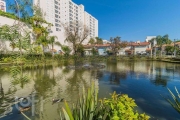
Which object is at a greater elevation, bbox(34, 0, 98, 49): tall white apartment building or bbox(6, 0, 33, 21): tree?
bbox(34, 0, 98, 49): tall white apartment building

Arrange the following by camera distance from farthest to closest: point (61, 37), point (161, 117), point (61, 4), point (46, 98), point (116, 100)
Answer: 1. point (61, 4)
2. point (61, 37)
3. point (46, 98)
4. point (161, 117)
5. point (116, 100)

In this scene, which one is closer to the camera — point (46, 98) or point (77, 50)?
point (46, 98)

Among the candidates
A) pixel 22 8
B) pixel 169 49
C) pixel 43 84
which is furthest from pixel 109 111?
pixel 169 49

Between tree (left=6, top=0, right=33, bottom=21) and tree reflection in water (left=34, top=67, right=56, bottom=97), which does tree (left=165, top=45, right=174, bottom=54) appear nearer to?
tree reflection in water (left=34, top=67, right=56, bottom=97)

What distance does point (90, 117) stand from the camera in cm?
218

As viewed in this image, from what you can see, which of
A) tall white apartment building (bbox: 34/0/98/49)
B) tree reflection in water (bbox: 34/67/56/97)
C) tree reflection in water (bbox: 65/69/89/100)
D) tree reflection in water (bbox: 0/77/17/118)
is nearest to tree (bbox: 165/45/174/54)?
tall white apartment building (bbox: 34/0/98/49)

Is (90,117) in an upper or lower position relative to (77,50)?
lower

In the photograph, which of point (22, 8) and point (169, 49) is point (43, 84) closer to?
point (22, 8)

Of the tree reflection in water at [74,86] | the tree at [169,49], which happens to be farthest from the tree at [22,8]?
the tree at [169,49]

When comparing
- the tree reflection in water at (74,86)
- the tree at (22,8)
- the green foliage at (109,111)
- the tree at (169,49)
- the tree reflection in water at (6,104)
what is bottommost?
the tree reflection in water at (6,104)

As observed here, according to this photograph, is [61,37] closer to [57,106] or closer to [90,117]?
[57,106]

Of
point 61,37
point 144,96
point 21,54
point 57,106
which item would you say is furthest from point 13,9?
point 61,37

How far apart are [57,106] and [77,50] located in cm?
4303

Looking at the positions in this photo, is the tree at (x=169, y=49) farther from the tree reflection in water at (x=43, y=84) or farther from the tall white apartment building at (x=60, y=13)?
the tree reflection in water at (x=43, y=84)
